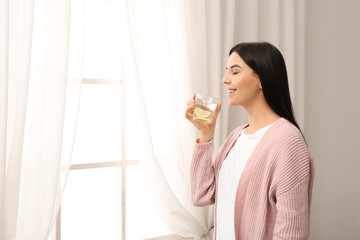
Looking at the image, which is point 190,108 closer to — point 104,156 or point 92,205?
point 104,156

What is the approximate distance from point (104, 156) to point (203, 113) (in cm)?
71

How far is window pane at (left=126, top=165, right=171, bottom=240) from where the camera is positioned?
1711 millimetres

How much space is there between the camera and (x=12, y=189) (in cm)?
123

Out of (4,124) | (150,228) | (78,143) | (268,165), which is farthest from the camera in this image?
(150,228)

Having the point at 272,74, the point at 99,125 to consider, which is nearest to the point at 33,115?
the point at 99,125

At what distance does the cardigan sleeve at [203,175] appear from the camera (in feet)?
4.21

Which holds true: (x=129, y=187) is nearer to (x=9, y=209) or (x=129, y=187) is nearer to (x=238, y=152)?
(x=9, y=209)

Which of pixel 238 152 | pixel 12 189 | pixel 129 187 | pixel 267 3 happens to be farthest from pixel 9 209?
pixel 267 3

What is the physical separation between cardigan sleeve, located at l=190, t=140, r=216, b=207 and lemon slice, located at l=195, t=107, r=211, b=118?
11cm

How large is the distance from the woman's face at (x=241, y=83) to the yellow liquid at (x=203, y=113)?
11cm

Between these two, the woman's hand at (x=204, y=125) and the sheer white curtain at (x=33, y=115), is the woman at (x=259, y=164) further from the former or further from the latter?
the sheer white curtain at (x=33, y=115)

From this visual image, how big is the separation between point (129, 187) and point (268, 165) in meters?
0.90

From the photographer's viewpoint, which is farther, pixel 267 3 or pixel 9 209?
pixel 267 3

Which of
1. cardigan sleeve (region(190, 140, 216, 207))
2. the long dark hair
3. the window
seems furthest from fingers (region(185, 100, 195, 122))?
the window
